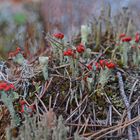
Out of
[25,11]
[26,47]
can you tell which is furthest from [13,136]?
[25,11]

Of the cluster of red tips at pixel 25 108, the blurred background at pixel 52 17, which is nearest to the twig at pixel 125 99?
the cluster of red tips at pixel 25 108

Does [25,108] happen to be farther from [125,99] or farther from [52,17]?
[52,17]

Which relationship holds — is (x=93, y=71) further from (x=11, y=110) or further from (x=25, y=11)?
(x=25, y=11)

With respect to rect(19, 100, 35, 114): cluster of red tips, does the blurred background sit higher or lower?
higher

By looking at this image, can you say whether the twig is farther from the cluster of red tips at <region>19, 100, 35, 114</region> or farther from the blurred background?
the blurred background

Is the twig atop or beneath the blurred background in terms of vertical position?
beneath

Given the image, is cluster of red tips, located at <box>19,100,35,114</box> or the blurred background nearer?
cluster of red tips, located at <box>19,100,35,114</box>

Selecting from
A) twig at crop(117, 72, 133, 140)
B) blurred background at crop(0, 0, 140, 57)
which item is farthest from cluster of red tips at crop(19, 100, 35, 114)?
blurred background at crop(0, 0, 140, 57)

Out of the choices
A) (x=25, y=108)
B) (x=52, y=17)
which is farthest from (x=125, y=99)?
(x=52, y=17)

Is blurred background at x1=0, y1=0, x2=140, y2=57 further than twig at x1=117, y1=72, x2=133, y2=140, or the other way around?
blurred background at x1=0, y1=0, x2=140, y2=57
